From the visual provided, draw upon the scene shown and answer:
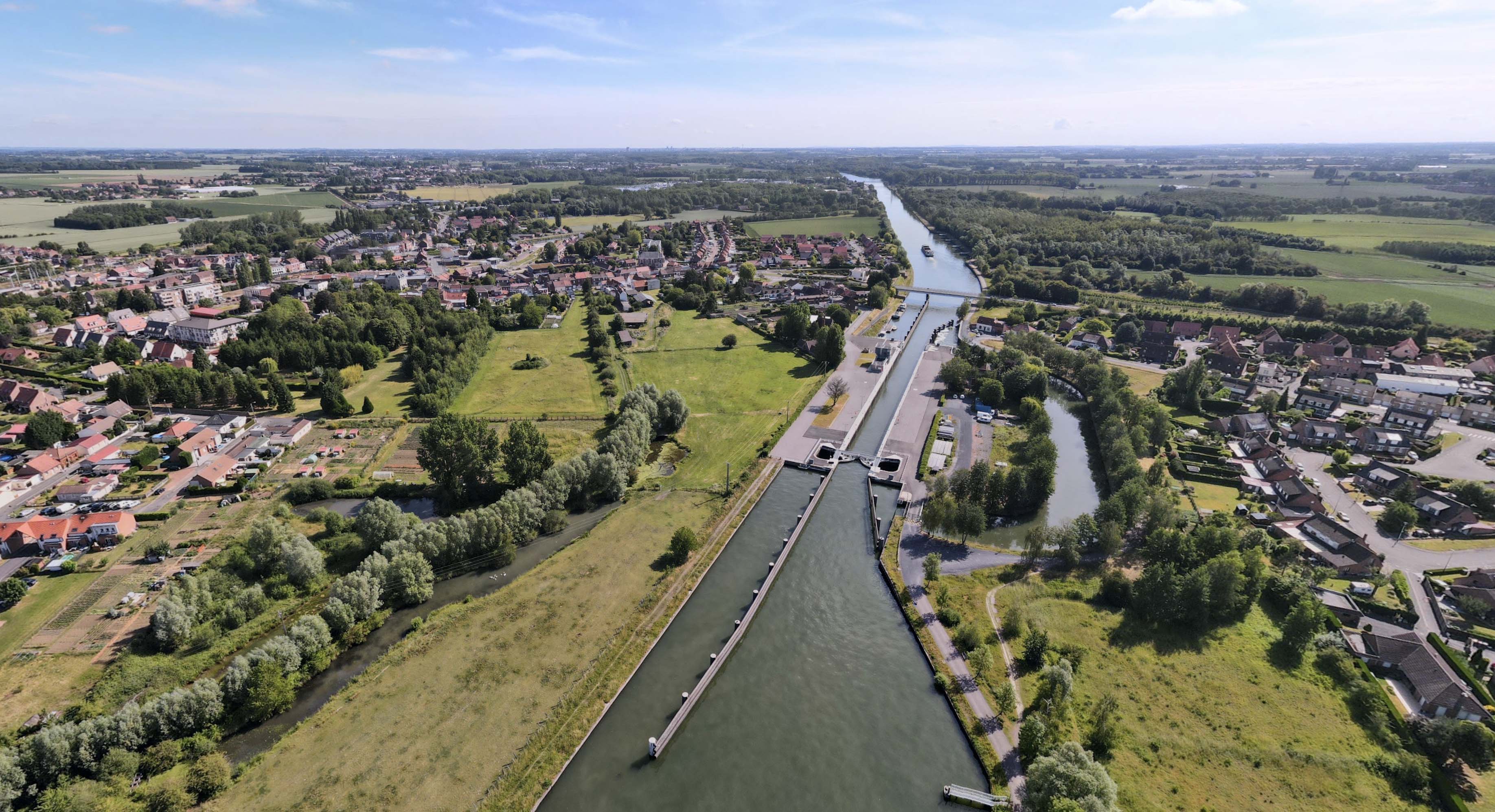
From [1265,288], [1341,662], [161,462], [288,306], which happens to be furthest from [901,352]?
[288,306]

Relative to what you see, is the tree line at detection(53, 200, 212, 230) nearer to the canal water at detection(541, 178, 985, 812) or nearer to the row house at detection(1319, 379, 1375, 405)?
the canal water at detection(541, 178, 985, 812)

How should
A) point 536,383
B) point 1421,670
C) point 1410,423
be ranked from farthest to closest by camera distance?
1. point 536,383
2. point 1410,423
3. point 1421,670

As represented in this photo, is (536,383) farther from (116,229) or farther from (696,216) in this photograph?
(116,229)

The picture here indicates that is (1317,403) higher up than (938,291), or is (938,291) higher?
(938,291)

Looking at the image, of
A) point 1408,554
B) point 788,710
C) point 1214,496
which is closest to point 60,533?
point 788,710

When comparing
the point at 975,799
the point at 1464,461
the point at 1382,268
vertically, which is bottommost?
the point at 975,799

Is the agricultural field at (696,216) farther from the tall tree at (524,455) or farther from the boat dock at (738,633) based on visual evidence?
the boat dock at (738,633)
